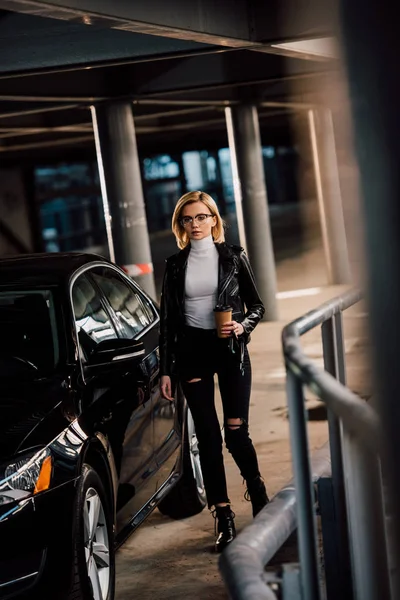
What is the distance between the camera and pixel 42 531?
4828 mm

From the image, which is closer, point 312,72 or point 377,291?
point 377,291

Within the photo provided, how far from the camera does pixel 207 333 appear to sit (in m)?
6.27

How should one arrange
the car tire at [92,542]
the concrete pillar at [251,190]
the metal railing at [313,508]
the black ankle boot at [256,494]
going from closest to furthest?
the metal railing at [313,508] → the car tire at [92,542] → the black ankle boot at [256,494] → the concrete pillar at [251,190]

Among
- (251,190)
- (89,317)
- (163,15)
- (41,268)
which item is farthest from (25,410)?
(251,190)

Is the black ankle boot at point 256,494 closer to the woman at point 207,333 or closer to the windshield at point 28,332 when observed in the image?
the woman at point 207,333

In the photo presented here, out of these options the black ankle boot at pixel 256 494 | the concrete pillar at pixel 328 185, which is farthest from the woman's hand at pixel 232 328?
the concrete pillar at pixel 328 185

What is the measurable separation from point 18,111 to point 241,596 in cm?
1171

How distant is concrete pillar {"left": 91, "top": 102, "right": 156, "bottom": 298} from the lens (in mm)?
14328

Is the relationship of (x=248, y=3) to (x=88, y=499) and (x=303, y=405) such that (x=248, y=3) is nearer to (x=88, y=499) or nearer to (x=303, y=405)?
(x=88, y=499)

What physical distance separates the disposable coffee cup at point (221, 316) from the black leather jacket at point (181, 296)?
0.24 metres

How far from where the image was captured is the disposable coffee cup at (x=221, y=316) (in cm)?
598

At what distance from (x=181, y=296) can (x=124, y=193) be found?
27.0 feet

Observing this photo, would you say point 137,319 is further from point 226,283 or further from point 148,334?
point 226,283

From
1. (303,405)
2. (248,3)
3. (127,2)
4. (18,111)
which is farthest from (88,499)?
(18,111)
